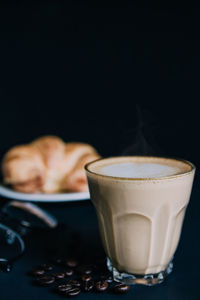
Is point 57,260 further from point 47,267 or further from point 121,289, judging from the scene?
point 121,289

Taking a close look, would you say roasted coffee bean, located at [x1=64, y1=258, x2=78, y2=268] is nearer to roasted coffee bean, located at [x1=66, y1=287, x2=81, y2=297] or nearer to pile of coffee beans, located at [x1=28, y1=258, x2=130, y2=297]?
pile of coffee beans, located at [x1=28, y1=258, x2=130, y2=297]

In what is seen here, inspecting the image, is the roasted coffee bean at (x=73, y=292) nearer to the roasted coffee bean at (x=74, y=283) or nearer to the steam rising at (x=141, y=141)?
the roasted coffee bean at (x=74, y=283)

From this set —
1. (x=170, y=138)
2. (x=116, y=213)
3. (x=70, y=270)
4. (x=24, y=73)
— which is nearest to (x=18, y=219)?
(x=70, y=270)

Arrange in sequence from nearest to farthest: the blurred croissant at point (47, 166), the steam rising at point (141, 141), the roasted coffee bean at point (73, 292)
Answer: the roasted coffee bean at point (73, 292) < the steam rising at point (141, 141) < the blurred croissant at point (47, 166)

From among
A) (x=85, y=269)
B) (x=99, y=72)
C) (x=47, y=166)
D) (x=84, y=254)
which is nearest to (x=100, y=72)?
(x=99, y=72)

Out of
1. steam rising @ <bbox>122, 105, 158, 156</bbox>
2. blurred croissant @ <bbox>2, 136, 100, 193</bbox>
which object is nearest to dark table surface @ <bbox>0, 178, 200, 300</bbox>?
blurred croissant @ <bbox>2, 136, 100, 193</bbox>

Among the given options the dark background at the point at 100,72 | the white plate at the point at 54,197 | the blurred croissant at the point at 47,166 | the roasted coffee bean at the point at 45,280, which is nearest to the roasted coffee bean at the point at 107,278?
the roasted coffee bean at the point at 45,280
